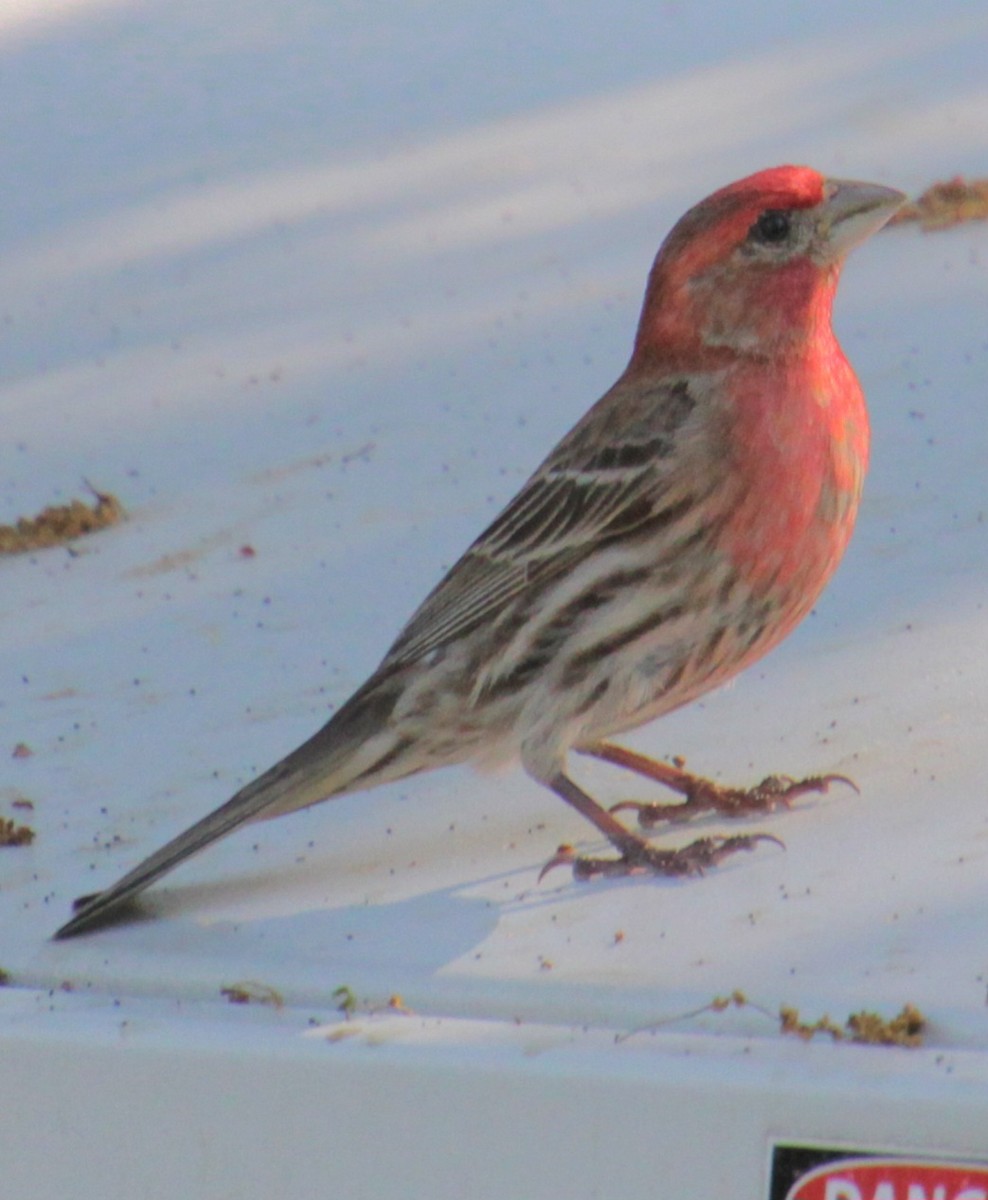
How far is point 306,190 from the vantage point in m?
5.77

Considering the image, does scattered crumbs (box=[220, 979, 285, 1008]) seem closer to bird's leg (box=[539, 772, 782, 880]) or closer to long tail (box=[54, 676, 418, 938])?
long tail (box=[54, 676, 418, 938])

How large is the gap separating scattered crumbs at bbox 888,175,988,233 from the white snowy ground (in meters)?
0.06

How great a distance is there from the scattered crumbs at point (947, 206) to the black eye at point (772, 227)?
168cm

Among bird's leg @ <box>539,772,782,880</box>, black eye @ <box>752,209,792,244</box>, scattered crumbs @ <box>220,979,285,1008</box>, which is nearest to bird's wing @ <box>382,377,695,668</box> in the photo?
black eye @ <box>752,209,792,244</box>

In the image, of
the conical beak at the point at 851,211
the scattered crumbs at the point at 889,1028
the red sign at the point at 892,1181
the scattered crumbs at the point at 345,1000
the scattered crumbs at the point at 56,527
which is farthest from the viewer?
the scattered crumbs at the point at 56,527

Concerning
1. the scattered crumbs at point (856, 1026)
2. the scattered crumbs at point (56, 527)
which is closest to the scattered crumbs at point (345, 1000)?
the scattered crumbs at point (856, 1026)

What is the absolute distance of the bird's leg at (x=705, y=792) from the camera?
3.56 m

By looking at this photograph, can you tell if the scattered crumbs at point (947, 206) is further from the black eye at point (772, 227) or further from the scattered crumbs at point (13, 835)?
the scattered crumbs at point (13, 835)

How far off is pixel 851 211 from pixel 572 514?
2.19 feet

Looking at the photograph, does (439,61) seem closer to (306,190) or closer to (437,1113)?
(306,190)

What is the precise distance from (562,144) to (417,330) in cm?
86

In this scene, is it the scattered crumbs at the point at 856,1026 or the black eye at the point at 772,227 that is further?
the black eye at the point at 772,227

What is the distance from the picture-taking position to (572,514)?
3887mm

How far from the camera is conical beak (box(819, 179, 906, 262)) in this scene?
149 inches
